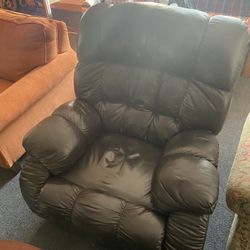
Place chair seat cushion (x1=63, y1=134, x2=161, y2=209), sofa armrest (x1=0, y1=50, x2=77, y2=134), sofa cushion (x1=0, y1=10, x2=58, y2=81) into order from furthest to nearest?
sofa cushion (x1=0, y1=10, x2=58, y2=81) → sofa armrest (x1=0, y1=50, x2=77, y2=134) → chair seat cushion (x1=63, y1=134, x2=161, y2=209)

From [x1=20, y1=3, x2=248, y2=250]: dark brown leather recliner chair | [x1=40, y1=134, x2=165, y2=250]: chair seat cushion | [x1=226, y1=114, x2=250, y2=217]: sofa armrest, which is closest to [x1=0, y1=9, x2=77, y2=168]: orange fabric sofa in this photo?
[x1=20, y1=3, x2=248, y2=250]: dark brown leather recliner chair

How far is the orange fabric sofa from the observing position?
163 centimetres

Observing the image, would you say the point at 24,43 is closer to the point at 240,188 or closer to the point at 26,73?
the point at 26,73

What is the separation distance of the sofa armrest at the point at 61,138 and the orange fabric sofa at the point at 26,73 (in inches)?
14.3

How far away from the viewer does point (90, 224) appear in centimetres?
115

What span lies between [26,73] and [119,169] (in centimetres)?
98

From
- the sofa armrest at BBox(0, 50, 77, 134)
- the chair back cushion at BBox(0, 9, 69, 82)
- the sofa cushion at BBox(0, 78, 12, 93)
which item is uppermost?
the chair back cushion at BBox(0, 9, 69, 82)

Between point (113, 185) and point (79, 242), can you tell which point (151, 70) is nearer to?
point (113, 185)

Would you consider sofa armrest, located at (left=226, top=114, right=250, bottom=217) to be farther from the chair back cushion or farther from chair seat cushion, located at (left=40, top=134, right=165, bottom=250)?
the chair back cushion

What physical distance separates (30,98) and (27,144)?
0.51 metres

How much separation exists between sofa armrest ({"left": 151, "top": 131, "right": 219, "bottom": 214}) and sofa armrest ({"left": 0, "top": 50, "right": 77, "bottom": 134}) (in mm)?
890

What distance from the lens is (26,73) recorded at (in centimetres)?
183

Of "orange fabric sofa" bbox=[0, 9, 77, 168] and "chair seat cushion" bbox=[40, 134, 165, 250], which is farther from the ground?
"orange fabric sofa" bbox=[0, 9, 77, 168]

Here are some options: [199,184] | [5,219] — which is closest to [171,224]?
[199,184]
